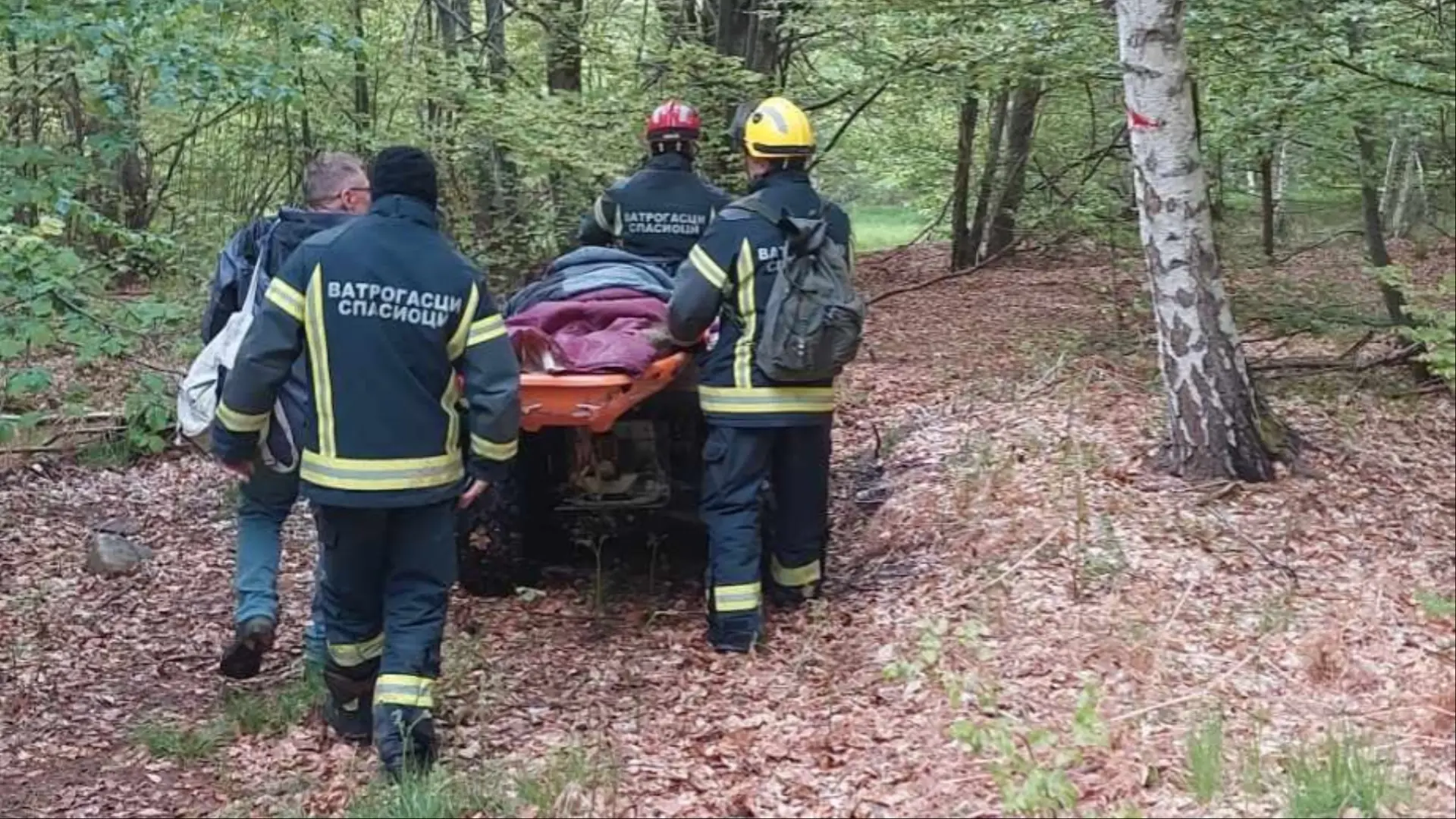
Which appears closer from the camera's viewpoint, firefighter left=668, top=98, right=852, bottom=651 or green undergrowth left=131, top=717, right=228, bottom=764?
green undergrowth left=131, top=717, right=228, bottom=764

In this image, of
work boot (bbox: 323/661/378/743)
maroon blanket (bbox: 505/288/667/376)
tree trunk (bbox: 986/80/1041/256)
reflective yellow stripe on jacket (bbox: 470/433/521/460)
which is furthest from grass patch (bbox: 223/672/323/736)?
tree trunk (bbox: 986/80/1041/256)

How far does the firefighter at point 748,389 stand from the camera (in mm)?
5480

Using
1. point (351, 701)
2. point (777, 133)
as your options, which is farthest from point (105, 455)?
point (777, 133)

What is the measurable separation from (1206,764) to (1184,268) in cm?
265

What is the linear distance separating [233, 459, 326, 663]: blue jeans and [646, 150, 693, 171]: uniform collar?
7.91 feet

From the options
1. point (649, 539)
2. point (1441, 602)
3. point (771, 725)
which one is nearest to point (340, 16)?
point (649, 539)

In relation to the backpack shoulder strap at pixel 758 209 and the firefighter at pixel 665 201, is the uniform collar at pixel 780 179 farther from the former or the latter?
the firefighter at pixel 665 201

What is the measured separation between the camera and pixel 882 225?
99.6 ft

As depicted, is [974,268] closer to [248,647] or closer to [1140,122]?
[1140,122]

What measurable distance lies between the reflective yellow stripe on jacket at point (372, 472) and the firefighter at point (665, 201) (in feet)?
8.59

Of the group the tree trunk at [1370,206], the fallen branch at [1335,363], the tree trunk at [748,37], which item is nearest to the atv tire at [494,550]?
the fallen branch at [1335,363]

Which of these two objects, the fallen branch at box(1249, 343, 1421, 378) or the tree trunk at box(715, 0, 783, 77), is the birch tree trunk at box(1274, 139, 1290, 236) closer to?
the fallen branch at box(1249, 343, 1421, 378)

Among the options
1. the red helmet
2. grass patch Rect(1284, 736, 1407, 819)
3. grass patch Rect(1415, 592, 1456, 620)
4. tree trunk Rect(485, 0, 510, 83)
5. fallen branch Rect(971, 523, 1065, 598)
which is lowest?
fallen branch Rect(971, 523, 1065, 598)

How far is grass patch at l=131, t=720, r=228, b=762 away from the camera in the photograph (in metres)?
5.03
